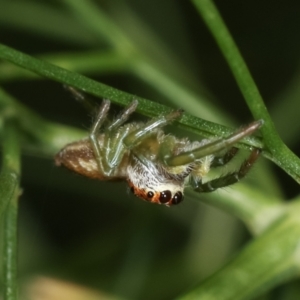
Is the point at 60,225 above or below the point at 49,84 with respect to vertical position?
below

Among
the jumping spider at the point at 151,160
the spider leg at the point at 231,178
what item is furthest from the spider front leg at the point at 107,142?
the spider leg at the point at 231,178

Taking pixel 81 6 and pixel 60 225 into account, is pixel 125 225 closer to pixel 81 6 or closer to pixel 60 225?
pixel 60 225

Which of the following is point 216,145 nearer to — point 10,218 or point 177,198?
point 177,198

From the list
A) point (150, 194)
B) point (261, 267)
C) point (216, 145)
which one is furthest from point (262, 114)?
point (261, 267)

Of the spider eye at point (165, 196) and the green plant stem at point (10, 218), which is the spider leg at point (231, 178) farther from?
the green plant stem at point (10, 218)

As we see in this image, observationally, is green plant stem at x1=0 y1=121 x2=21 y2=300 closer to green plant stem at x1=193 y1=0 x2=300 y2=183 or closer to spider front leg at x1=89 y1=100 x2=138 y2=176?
spider front leg at x1=89 y1=100 x2=138 y2=176

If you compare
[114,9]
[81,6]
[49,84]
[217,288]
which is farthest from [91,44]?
[217,288]
